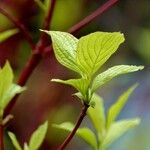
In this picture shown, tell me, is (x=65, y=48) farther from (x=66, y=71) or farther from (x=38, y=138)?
(x=66, y=71)

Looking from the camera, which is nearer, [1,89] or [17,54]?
[1,89]

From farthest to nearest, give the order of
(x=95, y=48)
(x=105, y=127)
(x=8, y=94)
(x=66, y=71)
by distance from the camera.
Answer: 1. (x=66, y=71)
2. (x=105, y=127)
3. (x=8, y=94)
4. (x=95, y=48)

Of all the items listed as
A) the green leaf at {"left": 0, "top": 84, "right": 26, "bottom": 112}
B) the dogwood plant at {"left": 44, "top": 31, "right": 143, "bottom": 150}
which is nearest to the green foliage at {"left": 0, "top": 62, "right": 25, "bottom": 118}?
the green leaf at {"left": 0, "top": 84, "right": 26, "bottom": 112}

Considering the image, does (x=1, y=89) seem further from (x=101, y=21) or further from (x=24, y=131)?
(x=101, y=21)

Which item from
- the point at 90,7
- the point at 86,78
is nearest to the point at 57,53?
the point at 86,78

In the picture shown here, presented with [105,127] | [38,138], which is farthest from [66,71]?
[38,138]

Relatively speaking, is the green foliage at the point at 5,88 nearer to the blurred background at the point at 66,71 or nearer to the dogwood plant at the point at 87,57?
the dogwood plant at the point at 87,57

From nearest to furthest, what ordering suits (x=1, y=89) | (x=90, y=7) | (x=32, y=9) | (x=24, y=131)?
(x=1, y=89)
(x=24, y=131)
(x=32, y=9)
(x=90, y=7)
